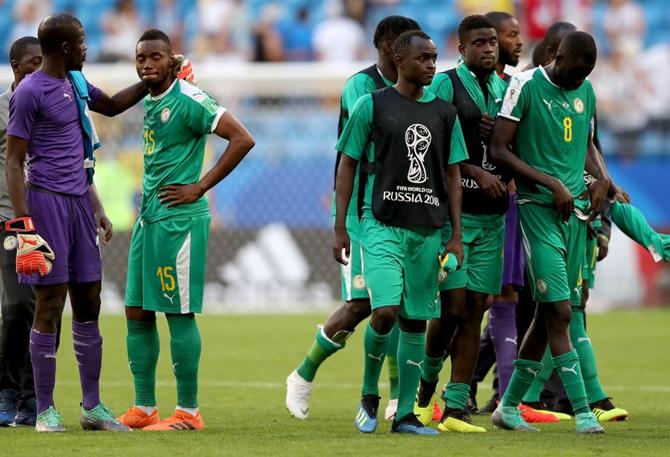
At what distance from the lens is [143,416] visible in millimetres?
8641

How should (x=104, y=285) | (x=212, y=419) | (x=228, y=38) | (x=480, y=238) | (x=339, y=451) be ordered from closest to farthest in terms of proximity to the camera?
(x=339, y=451) → (x=480, y=238) → (x=212, y=419) → (x=104, y=285) → (x=228, y=38)

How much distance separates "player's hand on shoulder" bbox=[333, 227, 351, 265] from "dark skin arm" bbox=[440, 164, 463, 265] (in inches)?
21.9

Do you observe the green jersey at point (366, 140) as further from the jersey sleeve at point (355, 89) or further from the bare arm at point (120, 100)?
the bare arm at point (120, 100)

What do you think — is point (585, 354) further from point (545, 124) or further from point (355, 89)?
point (355, 89)

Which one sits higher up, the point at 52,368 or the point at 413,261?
the point at 413,261

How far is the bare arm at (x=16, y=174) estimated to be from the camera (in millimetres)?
7887

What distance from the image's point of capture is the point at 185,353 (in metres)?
8.46

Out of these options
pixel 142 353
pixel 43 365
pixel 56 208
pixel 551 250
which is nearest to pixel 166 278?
pixel 142 353

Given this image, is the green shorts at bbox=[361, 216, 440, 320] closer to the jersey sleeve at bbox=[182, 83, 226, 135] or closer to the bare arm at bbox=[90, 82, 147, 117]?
the jersey sleeve at bbox=[182, 83, 226, 135]

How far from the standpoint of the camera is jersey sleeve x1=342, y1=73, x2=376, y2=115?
29.4 ft

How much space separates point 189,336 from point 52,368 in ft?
2.74

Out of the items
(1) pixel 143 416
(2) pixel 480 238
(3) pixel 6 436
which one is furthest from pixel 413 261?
(3) pixel 6 436

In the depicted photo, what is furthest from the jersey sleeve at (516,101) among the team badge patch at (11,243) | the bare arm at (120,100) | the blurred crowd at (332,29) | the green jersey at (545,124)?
the blurred crowd at (332,29)

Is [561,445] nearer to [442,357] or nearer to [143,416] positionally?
[442,357]
